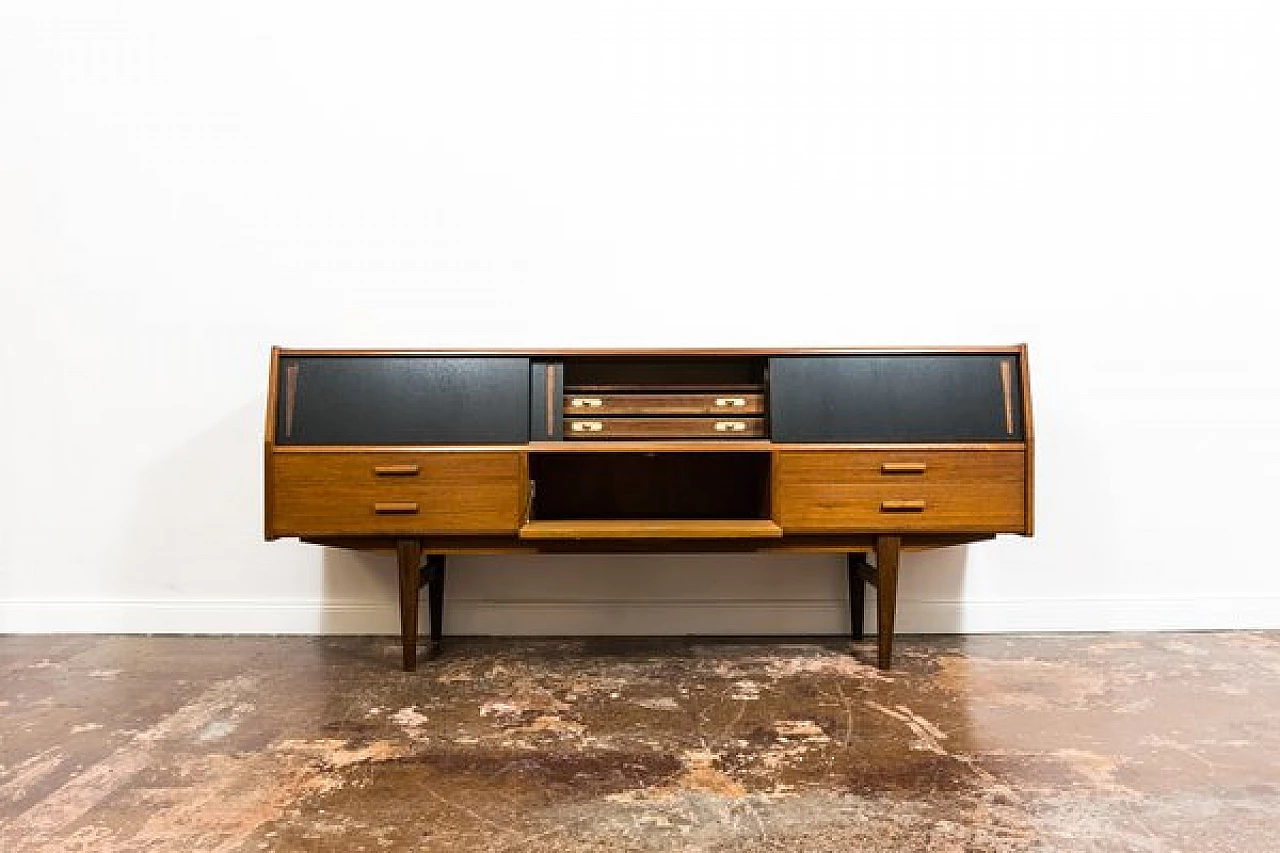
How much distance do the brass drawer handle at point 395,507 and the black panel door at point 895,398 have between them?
1066 mm

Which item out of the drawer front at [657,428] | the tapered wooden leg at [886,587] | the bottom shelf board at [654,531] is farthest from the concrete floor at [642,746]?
the drawer front at [657,428]

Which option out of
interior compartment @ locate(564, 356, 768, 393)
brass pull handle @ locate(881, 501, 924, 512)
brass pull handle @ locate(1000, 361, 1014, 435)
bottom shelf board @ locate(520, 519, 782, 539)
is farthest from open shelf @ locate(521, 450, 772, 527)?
brass pull handle @ locate(1000, 361, 1014, 435)

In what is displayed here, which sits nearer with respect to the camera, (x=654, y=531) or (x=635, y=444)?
(x=654, y=531)

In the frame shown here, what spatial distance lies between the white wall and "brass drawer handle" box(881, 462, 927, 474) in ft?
2.12

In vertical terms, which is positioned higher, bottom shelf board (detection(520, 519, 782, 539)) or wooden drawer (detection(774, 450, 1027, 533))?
wooden drawer (detection(774, 450, 1027, 533))

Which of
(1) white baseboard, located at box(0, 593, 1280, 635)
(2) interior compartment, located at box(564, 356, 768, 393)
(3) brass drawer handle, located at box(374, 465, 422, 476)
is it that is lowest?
(1) white baseboard, located at box(0, 593, 1280, 635)

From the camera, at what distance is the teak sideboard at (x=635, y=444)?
222cm

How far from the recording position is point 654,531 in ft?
7.04

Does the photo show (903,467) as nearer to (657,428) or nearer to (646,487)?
(657,428)

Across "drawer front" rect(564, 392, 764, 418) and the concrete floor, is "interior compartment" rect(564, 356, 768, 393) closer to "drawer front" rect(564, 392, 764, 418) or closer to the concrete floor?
"drawer front" rect(564, 392, 764, 418)

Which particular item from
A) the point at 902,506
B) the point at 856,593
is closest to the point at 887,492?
the point at 902,506

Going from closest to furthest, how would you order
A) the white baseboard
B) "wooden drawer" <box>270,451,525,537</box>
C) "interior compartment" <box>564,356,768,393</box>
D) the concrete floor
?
the concrete floor → "wooden drawer" <box>270,451,525,537</box> → "interior compartment" <box>564,356,768,393</box> → the white baseboard

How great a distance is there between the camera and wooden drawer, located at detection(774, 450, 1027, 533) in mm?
2229

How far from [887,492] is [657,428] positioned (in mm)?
686
